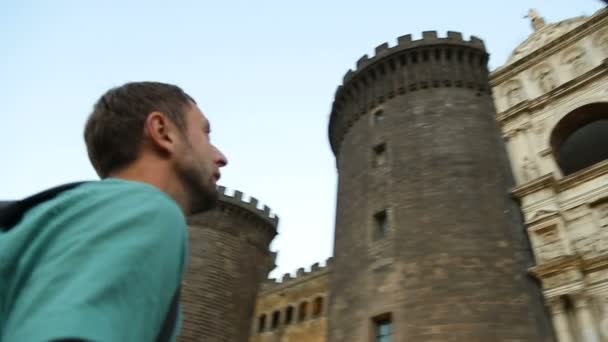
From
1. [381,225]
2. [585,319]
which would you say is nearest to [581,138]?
[381,225]

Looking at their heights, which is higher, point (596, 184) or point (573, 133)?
point (573, 133)

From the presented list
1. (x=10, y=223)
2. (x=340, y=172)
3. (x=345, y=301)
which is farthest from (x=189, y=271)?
(x=10, y=223)

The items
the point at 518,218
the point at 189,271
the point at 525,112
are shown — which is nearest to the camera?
the point at 518,218

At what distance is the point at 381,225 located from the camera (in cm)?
1697

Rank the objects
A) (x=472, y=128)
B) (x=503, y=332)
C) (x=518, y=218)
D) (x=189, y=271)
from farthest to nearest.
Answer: (x=189, y=271)
(x=472, y=128)
(x=518, y=218)
(x=503, y=332)

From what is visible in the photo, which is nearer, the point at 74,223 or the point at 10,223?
the point at 74,223

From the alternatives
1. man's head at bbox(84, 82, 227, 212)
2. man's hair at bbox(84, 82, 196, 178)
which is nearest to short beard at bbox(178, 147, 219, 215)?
man's head at bbox(84, 82, 227, 212)

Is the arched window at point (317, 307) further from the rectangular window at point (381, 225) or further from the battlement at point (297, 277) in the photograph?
the rectangular window at point (381, 225)

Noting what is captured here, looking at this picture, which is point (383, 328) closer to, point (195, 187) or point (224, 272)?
point (224, 272)

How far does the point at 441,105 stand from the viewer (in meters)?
18.7

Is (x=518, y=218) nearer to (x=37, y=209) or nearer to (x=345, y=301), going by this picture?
(x=345, y=301)

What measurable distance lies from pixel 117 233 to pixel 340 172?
64.7 ft

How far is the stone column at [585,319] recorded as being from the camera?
11.8 meters

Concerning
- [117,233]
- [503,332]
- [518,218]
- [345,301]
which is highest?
[518,218]
